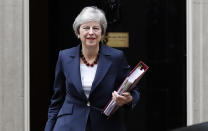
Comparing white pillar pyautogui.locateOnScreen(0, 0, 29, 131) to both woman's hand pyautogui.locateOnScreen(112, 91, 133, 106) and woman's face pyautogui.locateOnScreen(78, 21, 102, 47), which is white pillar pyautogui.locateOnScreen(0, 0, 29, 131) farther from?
woman's hand pyautogui.locateOnScreen(112, 91, 133, 106)

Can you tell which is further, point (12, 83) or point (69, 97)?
point (12, 83)

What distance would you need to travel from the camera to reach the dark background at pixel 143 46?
21.0 feet

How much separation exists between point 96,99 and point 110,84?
169 mm

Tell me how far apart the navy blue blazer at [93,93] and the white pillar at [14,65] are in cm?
250

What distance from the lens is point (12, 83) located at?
6.35m

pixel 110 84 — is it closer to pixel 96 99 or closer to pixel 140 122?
pixel 96 99

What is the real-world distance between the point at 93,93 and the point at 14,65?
2.80 m

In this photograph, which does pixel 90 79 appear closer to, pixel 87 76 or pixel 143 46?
pixel 87 76

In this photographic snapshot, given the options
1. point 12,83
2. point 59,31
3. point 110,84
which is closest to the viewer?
point 110,84

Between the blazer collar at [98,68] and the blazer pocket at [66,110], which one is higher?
the blazer collar at [98,68]
